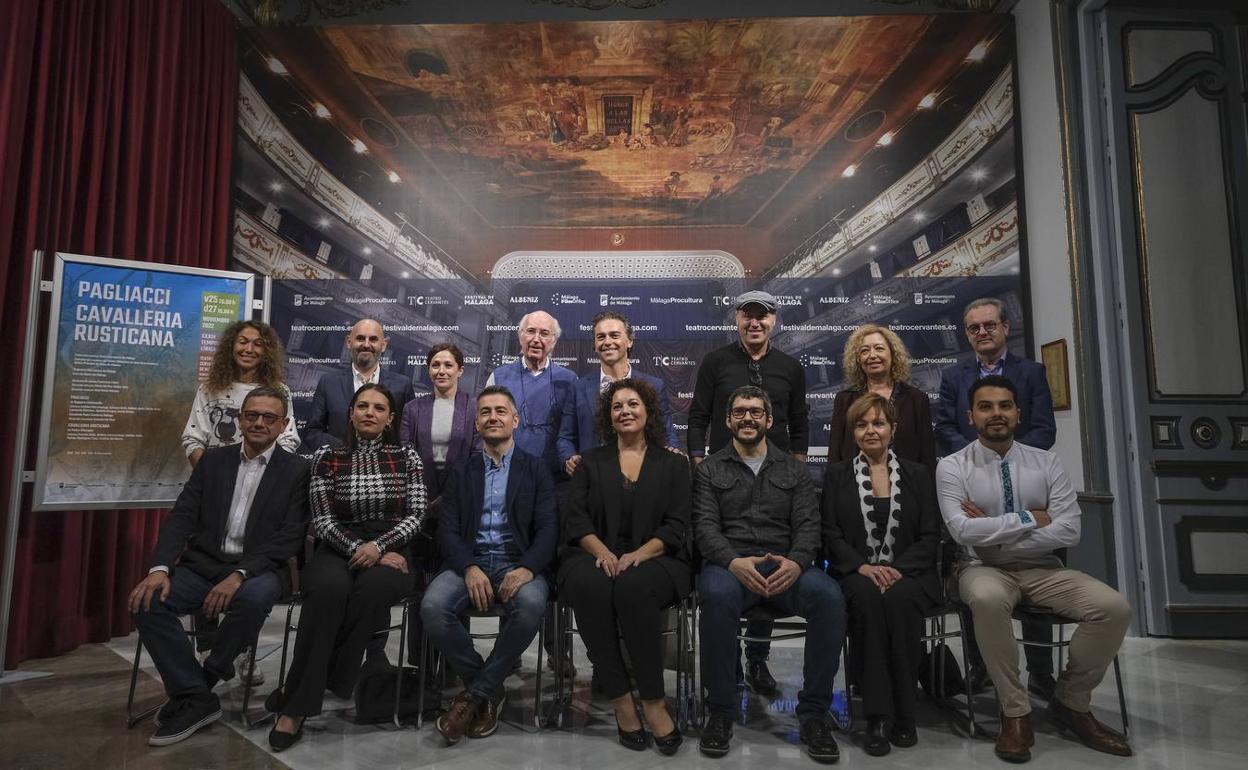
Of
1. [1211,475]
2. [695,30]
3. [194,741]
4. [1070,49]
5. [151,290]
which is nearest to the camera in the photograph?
[194,741]

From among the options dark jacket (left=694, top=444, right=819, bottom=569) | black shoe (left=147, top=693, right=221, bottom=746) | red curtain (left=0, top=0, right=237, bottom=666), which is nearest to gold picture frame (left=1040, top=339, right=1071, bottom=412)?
dark jacket (left=694, top=444, right=819, bottom=569)

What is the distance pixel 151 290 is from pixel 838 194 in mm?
4217

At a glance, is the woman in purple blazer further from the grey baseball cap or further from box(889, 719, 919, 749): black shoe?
box(889, 719, 919, 749): black shoe

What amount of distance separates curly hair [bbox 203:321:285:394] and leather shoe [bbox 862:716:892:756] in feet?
9.09

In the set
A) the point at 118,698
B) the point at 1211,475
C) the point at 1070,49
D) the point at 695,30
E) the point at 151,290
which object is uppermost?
the point at 695,30

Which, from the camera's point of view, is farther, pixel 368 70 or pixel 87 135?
pixel 368 70

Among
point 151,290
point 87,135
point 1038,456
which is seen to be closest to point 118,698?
point 151,290

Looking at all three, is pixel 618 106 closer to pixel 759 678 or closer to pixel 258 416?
pixel 258 416

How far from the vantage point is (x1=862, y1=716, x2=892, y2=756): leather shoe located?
225cm

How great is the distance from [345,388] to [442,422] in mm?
625

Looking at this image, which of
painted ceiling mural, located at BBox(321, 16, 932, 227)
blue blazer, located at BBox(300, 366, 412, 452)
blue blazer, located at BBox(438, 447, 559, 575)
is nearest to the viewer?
blue blazer, located at BBox(438, 447, 559, 575)

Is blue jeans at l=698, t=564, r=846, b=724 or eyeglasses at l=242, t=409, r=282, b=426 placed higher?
eyeglasses at l=242, t=409, r=282, b=426

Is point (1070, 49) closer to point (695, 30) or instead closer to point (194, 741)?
point (695, 30)

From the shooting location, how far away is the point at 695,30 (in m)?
4.95
